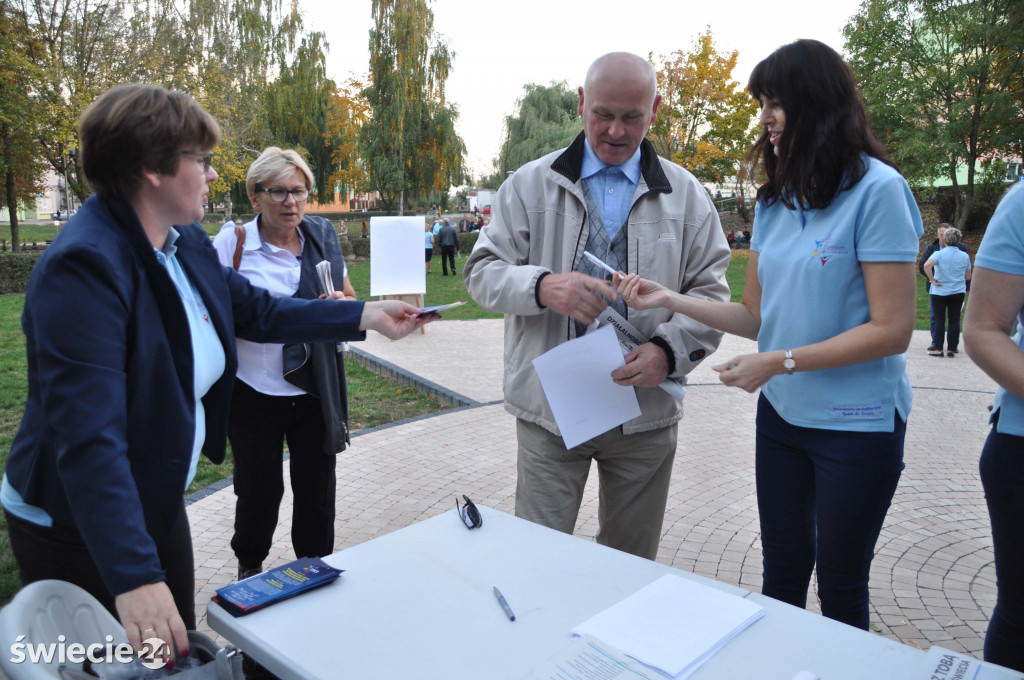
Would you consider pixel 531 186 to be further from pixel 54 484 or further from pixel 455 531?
pixel 54 484

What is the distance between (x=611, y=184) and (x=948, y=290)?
1036cm

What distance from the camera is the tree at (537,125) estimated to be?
36.6 m

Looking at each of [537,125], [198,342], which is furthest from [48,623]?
[537,125]

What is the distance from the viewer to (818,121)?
215 cm

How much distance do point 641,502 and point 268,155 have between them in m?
2.38

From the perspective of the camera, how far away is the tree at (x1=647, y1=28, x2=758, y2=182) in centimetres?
2541

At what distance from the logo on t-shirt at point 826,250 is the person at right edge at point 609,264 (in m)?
0.54

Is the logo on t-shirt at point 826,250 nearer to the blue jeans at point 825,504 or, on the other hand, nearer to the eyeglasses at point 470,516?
the blue jeans at point 825,504

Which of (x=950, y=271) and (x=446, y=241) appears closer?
(x=950, y=271)

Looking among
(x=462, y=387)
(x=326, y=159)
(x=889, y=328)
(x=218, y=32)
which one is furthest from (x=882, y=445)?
(x=326, y=159)

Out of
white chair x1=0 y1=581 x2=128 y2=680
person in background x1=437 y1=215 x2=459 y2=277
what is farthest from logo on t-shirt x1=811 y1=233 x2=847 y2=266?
person in background x1=437 y1=215 x2=459 y2=277

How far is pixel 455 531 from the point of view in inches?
82.9

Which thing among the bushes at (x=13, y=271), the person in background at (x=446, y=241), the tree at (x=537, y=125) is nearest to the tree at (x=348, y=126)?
the tree at (x=537, y=125)

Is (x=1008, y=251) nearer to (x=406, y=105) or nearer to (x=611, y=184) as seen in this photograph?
(x=611, y=184)
